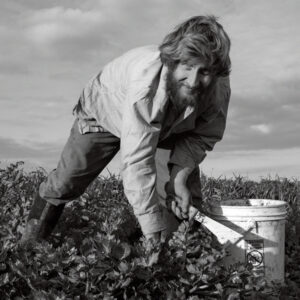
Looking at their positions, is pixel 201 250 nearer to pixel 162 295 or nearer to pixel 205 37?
pixel 162 295

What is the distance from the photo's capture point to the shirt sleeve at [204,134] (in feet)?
11.5

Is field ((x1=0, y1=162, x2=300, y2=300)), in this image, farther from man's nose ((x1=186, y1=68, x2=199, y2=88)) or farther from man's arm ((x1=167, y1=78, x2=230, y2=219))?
man's nose ((x1=186, y1=68, x2=199, y2=88))

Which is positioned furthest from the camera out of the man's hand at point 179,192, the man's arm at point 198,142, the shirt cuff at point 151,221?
the man's arm at point 198,142

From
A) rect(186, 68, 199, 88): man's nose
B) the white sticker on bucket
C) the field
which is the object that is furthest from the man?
the white sticker on bucket

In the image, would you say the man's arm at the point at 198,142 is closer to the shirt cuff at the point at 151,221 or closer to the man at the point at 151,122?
the man at the point at 151,122

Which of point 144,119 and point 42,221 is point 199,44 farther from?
point 42,221

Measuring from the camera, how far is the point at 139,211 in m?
2.84

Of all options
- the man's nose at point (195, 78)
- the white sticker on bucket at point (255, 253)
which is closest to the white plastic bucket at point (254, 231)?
the white sticker on bucket at point (255, 253)

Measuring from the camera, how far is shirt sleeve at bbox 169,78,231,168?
11.5 ft

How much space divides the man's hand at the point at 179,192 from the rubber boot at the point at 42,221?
0.84 metres

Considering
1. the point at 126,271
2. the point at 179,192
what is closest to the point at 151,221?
the point at 126,271

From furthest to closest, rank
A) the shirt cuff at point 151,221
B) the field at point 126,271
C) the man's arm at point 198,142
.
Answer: the man's arm at point 198,142 → the shirt cuff at point 151,221 → the field at point 126,271

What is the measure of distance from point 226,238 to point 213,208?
206mm

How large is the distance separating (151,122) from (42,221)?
4.32ft
